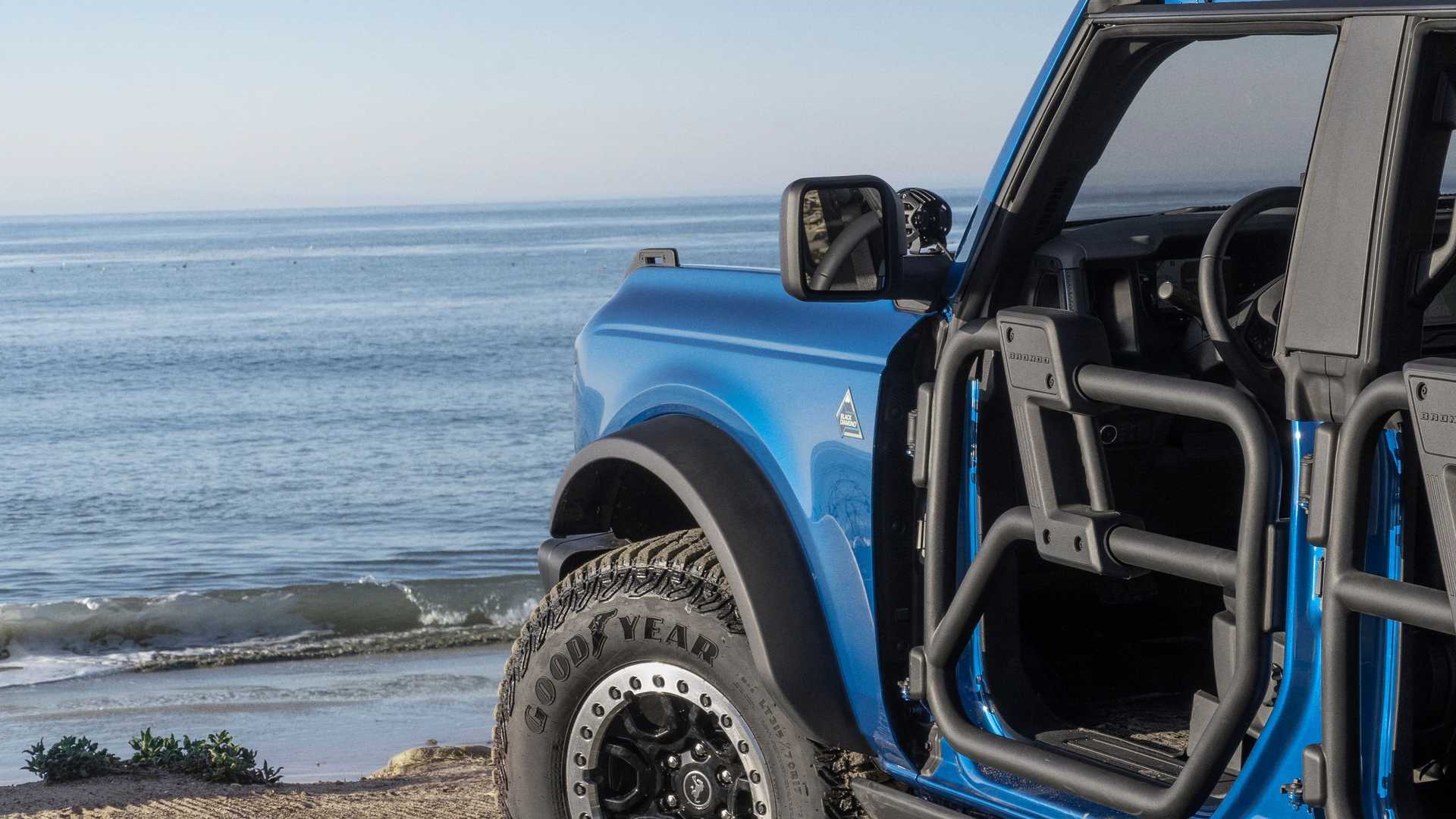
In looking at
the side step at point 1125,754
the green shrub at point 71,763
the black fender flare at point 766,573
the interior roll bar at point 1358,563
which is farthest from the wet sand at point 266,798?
the interior roll bar at point 1358,563

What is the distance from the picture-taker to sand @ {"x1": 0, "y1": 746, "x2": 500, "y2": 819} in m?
5.36

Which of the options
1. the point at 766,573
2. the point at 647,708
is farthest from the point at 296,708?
the point at 766,573

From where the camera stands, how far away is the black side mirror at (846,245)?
2.53 metres

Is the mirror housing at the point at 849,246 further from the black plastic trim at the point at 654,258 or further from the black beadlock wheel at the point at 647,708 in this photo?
the black plastic trim at the point at 654,258

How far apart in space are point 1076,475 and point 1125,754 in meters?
0.50

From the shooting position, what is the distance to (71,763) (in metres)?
6.91

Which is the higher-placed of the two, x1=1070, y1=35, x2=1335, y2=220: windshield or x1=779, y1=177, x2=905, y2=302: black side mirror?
x1=1070, y1=35, x2=1335, y2=220: windshield

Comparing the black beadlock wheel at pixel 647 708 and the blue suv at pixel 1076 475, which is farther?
the black beadlock wheel at pixel 647 708

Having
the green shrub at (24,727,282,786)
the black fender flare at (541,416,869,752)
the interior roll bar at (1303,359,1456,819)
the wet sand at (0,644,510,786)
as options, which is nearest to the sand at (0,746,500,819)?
the green shrub at (24,727,282,786)

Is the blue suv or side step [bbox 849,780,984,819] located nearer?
the blue suv

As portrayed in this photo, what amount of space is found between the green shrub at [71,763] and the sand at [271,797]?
9 centimetres

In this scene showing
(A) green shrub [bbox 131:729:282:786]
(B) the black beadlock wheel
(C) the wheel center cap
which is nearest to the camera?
(B) the black beadlock wheel

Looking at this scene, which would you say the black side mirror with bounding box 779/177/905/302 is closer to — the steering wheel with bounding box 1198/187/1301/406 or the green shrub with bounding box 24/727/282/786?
the steering wheel with bounding box 1198/187/1301/406

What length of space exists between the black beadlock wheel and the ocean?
10.2 metres
